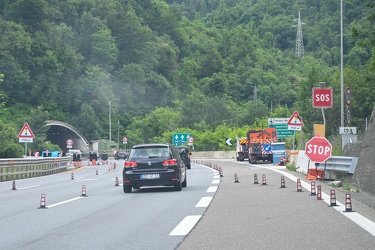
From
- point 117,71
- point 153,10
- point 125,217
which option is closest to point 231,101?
point 117,71

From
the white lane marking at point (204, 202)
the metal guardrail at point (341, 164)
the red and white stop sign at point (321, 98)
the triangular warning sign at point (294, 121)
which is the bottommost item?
the white lane marking at point (204, 202)

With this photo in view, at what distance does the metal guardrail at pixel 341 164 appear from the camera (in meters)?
22.9

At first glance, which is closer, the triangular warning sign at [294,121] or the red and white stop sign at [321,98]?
the red and white stop sign at [321,98]

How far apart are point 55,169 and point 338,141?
21218 millimetres

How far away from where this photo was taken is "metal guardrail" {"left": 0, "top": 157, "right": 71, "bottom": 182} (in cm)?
3707

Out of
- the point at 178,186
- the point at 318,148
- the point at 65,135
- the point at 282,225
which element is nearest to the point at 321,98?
the point at 318,148

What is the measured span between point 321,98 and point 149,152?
14180mm

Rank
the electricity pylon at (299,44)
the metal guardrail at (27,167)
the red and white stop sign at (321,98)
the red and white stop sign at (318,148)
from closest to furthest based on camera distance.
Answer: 1. the red and white stop sign at (318,148)
2. the red and white stop sign at (321,98)
3. the metal guardrail at (27,167)
4. the electricity pylon at (299,44)

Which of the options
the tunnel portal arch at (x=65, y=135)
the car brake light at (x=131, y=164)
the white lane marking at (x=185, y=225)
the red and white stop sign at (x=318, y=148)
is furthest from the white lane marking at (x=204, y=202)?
the tunnel portal arch at (x=65, y=135)

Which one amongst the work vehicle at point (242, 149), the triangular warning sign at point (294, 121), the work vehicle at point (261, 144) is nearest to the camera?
the triangular warning sign at point (294, 121)

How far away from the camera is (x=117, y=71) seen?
144 meters

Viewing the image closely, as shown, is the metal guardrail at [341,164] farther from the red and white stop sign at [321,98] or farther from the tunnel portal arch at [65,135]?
the tunnel portal arch at [65,135]

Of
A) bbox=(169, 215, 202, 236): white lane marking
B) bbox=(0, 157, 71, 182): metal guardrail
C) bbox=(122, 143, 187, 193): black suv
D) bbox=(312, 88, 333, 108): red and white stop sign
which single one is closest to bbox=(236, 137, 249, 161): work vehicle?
bbox=(0, 157, 71, 182): metal guardrail

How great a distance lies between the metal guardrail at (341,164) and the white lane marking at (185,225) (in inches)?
379
